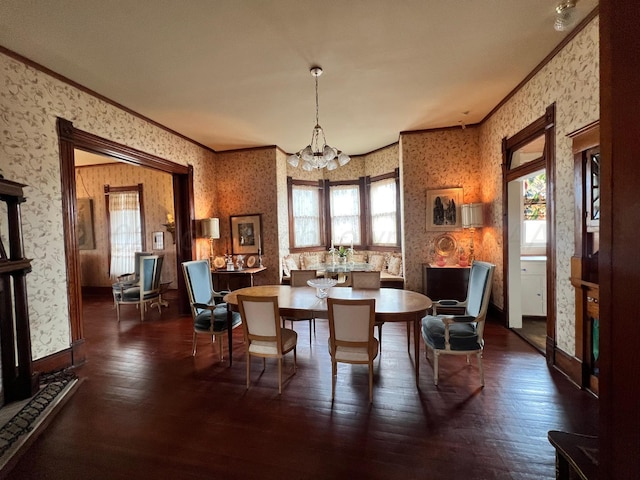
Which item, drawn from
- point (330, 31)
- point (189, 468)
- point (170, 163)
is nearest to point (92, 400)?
point (189, 468)

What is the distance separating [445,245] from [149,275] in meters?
5.12

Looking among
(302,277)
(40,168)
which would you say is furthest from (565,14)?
(40,168)

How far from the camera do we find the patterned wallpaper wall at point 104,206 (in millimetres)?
6590

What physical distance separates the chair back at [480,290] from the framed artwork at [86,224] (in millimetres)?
7921

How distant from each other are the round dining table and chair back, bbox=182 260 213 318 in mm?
593

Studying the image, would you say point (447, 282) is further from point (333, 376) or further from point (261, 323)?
point (261, 323)

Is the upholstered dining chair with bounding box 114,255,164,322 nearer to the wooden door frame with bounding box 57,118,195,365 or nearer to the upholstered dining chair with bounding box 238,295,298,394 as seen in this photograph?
the wooden door frame with bounding box 57,118,195,365

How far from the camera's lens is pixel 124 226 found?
22.2 ft

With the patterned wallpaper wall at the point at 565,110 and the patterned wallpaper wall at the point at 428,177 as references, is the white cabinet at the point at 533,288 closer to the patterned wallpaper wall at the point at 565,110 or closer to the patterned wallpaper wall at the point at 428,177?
the patterned wallpaper wall at the point at 428,177

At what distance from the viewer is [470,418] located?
2148 millimetres

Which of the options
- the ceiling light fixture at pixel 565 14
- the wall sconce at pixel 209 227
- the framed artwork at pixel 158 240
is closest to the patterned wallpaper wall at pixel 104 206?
the framed artwork at pixel 158 240

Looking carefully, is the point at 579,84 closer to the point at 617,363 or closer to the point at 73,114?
the point at 617,363

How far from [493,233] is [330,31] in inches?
141

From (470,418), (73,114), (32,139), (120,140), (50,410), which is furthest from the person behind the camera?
(120,140)
